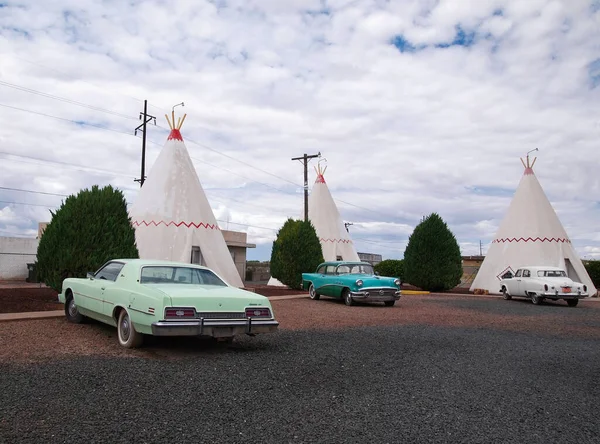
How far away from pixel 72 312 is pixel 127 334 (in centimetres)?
274

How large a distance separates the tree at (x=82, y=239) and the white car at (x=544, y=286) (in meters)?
12.8

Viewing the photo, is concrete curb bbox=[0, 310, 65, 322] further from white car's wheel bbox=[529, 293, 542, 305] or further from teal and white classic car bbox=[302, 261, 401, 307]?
white car's wheel bbox=[529, 293, 542, 305]

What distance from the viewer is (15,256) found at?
73.7 feet

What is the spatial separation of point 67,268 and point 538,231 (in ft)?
65.9

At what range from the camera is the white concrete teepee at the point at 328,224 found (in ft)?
88.0

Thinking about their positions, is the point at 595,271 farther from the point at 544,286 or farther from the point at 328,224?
the point at 328,224

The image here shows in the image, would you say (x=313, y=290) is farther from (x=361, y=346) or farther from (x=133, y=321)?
(x=133, y=321)

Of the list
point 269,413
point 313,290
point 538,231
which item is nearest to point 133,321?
point 269,413

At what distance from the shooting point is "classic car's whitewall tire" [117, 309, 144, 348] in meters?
6.05

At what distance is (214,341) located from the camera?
279 inches

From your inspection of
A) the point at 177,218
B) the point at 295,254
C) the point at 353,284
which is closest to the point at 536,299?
the point at 353,284

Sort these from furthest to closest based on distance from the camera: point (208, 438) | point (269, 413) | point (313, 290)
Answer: point (313, 290) < point (269, 413) < point (208, 438)

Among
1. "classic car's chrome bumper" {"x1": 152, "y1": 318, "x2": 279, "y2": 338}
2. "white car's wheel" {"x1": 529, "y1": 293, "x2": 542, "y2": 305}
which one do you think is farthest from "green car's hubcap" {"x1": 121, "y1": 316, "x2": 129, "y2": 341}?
"white car's wheel" {"x1": 529, "y1": 293, "x2": 542, "y2": 305}

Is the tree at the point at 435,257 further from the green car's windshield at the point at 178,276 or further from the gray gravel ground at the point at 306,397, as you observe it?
the green car's windshield at the point at 178,276
